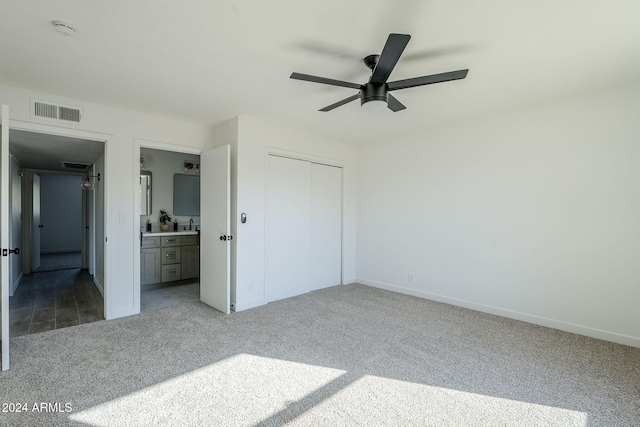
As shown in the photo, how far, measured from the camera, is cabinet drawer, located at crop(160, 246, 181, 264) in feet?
16.1

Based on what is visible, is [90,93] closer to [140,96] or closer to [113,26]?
[140,96]

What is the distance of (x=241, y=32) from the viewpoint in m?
2.05

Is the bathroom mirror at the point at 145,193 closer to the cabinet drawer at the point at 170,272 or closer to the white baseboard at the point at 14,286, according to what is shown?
the cabinet drawer at the point at 170,272

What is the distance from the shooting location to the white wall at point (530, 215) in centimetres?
290

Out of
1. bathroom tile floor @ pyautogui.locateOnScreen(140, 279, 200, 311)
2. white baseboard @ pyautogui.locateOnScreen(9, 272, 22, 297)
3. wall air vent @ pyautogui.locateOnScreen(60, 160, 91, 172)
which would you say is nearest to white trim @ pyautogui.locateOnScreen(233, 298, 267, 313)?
bathroom tile floor @ pyautogui.locateOnScreen(140, 279, 200, 311)

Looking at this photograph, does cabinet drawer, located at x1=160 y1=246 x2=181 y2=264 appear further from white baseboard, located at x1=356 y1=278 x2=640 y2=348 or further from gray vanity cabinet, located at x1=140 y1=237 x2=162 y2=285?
white baseboard, located at x1=356 y1=278 x2=640 y2=348

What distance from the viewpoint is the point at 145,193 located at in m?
5.27

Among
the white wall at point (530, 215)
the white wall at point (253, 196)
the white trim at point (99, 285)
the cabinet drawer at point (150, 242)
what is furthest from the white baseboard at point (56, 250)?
the white wall at point (530, 215)

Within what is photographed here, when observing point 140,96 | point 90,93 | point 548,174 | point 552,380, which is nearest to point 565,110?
point 548,174

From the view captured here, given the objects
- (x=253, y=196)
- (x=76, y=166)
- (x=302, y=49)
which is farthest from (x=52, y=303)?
(x=302, y=49)

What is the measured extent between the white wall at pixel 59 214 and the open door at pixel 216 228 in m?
6.91

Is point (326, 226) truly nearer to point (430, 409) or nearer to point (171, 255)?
point (171, 255)

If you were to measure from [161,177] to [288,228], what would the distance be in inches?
107

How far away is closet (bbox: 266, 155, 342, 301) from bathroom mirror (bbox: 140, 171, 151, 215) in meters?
2.57
